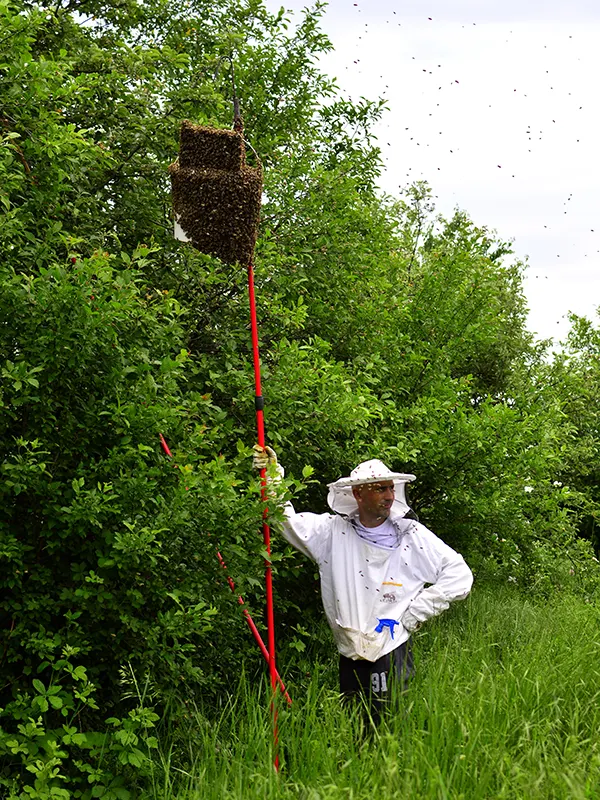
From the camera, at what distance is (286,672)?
6.18 m

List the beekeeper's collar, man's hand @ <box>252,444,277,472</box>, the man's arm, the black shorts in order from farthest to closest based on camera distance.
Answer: the man's arm → the beekeeper's collar → man's hand @ <box>252,444,277,472</box> → the black shorts

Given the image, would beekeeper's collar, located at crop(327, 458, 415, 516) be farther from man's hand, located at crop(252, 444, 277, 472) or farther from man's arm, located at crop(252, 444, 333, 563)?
man's hand, located at crop(252, 444, 277, 472)

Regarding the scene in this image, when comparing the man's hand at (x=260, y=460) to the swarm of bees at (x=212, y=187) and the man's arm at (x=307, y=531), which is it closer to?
the man's arm at (x=307, y=531)

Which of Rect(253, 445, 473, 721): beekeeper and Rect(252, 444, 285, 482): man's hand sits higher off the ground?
Rect(252, 444, 285, 482): man's hand

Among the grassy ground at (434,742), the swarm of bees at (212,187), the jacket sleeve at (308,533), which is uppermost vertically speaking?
the swarm of bees at (212,187)

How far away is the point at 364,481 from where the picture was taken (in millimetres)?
5191

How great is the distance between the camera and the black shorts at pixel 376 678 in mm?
4992

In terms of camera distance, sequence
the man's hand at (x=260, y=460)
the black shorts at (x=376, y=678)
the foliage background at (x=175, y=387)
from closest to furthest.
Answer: the foliage background at (x=175, y=387) → the black shorts at (x=376, y=678) → the man's hand at (x=260, y=460)

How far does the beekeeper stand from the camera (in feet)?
16.6

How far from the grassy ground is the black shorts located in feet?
0.28

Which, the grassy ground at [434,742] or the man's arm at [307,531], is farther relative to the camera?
the man's arm at [307,531]

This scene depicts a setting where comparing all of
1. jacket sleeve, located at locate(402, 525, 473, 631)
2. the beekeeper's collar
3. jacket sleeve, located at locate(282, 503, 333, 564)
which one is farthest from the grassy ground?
the beekeeper's collar

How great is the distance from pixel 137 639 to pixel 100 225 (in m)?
2.87

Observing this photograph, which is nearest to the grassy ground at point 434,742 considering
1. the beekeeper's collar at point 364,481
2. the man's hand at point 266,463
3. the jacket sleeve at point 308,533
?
the jacket sleeve at point 308,533
